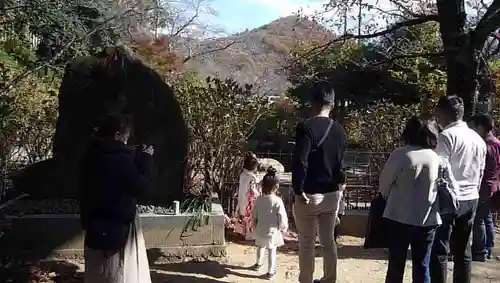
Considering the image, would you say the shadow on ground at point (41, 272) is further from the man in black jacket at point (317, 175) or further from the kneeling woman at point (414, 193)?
the kneeling woman at point (414, 193)

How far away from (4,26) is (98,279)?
11.8 ft

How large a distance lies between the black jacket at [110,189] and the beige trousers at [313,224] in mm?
1361

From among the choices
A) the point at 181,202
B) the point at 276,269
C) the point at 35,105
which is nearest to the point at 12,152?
the point at 35,105

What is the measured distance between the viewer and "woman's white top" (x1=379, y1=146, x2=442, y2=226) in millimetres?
4086

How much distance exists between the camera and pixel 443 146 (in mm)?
4379

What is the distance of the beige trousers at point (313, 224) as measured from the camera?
4.46 m

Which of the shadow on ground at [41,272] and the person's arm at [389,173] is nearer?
the person's arm at [389,173]

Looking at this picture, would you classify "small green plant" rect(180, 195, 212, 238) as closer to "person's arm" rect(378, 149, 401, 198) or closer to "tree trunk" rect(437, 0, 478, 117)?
"person's arm" rect(378, 149, 401, 198)

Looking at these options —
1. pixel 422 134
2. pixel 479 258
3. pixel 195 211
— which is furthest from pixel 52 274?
pixel 479 258

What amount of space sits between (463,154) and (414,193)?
626mm

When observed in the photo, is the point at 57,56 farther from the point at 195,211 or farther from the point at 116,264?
the point at 116,264

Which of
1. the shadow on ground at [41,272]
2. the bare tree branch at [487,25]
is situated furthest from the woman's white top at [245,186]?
the bare tree branch at [487,25]

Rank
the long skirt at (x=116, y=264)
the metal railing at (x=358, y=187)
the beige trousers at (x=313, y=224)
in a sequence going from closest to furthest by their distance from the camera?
the long skirt at (x=116, y=264) → the beige trousers at (x=313, y=224) → the metal railing at (x=358, y=187)

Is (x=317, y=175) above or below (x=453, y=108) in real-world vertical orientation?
below
